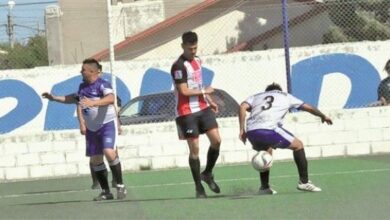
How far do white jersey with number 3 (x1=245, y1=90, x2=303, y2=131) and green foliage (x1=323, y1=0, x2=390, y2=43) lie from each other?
13.2 metres

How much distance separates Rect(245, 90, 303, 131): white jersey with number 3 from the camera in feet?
32.6

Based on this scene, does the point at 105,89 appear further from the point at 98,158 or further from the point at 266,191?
the point at 266,191

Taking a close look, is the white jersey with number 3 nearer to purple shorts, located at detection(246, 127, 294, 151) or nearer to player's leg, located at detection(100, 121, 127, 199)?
purple shorts, located at detection(246, 127, 294, 151)

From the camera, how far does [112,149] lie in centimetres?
1006

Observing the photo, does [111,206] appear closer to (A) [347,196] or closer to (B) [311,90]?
(A) [347,196]

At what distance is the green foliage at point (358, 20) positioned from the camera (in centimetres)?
2291

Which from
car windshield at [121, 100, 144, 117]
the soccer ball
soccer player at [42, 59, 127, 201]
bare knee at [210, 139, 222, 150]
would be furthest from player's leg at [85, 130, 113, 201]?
car windshield at [121, 100, 144, 117]

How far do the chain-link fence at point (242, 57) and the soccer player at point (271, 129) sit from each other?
528cm

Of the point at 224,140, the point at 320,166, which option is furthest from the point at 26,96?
the point at 320,166

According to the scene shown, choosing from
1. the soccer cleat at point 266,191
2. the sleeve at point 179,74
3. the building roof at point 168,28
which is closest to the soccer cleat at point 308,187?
the soccer cleat at point 266,191

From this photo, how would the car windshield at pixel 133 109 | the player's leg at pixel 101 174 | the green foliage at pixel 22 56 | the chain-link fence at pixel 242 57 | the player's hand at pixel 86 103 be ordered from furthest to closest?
the green foliage at pixel 22 56, the chain-link fence at pixel 242 57, the car windshield at pixel 133 109, the player's leg at pixel 101 174, the player's hand at pixel 86 103

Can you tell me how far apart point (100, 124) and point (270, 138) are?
207 centimetres

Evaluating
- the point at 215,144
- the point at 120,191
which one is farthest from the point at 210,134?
the point at 120,191

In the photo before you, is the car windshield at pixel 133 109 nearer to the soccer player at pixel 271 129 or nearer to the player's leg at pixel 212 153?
the player's leg at pixel 212 153
